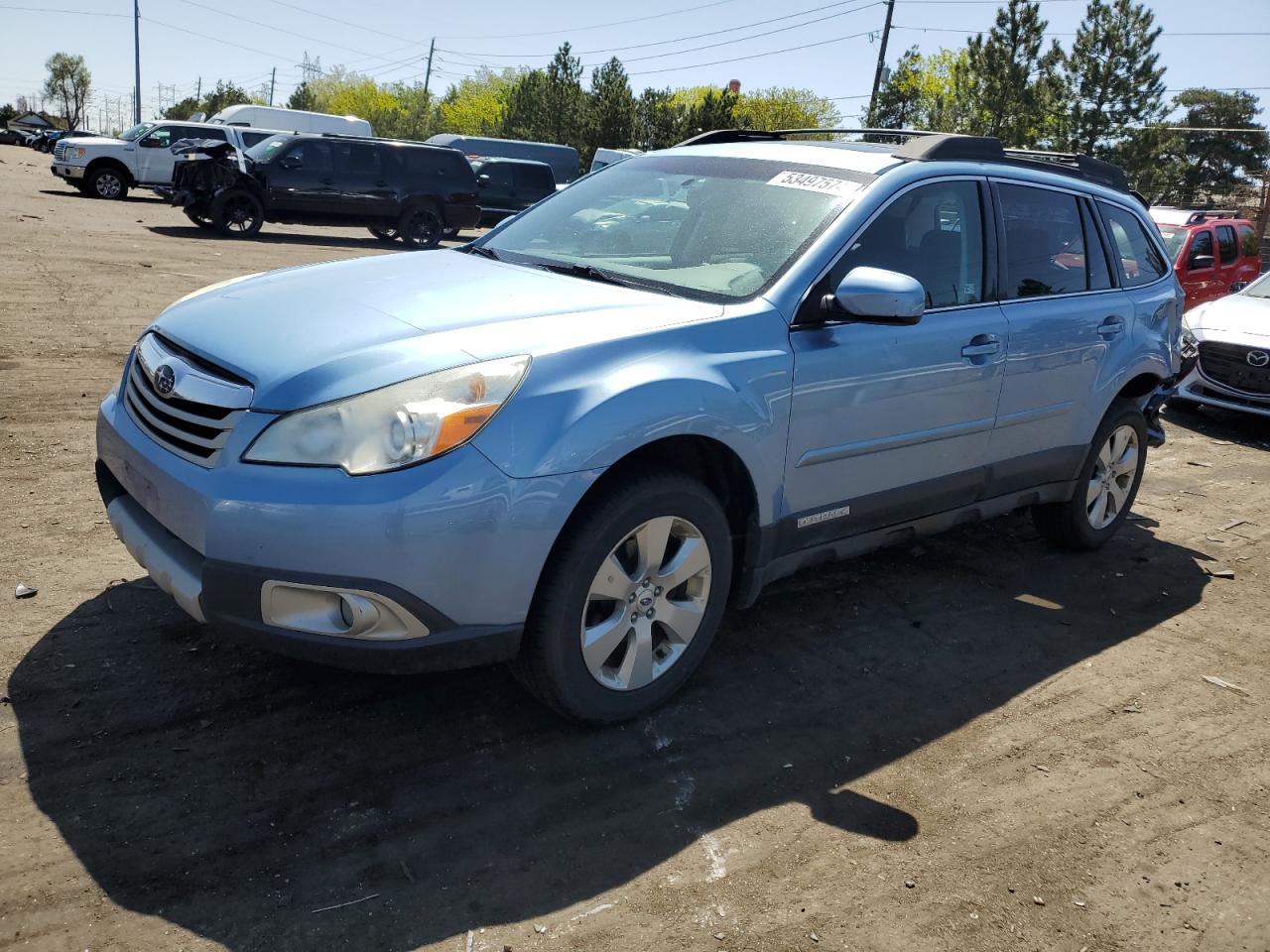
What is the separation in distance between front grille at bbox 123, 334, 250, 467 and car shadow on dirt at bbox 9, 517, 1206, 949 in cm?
85

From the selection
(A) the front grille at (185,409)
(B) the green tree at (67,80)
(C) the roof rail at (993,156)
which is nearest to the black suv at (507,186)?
(C) the roof rail at (993,156)

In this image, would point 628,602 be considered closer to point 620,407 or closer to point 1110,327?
point 620,407

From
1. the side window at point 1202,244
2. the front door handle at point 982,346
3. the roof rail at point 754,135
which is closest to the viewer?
the front door handle at point 982,346

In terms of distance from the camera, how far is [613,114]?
153 ft

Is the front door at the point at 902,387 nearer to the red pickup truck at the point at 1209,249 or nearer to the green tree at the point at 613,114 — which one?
the red pickup truck at the point at 1209,249

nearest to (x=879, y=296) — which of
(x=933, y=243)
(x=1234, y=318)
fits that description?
(x=933, y=243)

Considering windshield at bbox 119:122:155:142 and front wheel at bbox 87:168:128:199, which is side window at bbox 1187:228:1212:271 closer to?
windshield at bbox 119:122:155:142

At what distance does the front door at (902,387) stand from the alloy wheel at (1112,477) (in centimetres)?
124

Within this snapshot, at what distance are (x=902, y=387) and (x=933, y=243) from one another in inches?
26.9

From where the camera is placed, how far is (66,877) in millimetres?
2549

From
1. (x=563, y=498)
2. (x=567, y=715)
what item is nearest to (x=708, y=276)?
(x=563, y=498)

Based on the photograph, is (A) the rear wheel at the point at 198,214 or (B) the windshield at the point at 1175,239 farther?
(A) the rear wheel at the point at 198,214

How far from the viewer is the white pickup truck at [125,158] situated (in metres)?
24.9

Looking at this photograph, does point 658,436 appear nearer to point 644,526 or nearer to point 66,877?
point 644,526
